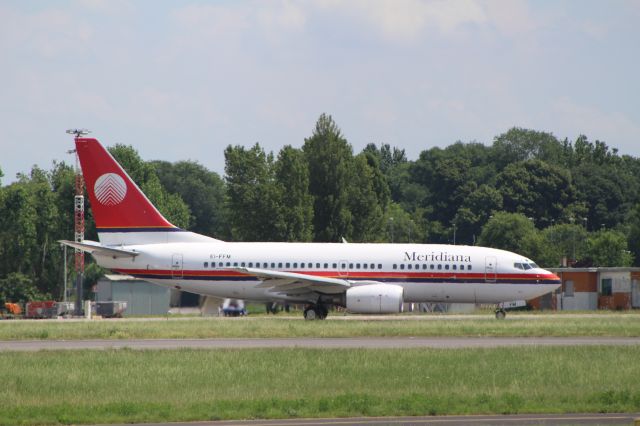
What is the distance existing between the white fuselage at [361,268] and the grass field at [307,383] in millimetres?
17295

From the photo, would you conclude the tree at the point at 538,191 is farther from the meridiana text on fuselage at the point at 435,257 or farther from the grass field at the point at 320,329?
the grass field at the point at 320,329

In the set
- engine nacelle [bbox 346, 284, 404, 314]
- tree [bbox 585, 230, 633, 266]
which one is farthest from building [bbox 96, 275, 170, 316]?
tree [bbox 585, 230, 633, 266]

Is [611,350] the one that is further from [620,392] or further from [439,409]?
[439,409]

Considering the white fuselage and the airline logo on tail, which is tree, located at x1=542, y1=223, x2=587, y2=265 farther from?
the airline logo on tail

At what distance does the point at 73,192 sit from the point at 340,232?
87.3 feet

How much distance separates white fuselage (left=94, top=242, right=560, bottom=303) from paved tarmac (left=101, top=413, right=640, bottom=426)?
28616 millimetres

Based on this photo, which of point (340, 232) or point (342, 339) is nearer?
point (342, 339)

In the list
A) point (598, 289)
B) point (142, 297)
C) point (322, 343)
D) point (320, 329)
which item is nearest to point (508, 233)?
point (598, 289)

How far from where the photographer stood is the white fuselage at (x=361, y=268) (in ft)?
167

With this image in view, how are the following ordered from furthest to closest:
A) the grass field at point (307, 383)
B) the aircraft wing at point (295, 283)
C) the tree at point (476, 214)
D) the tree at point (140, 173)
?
the tree at point (476, 214) < the tree at point (140, 173) < the aircraft wing at point (295, 283) < the grass field at point (307, 383)

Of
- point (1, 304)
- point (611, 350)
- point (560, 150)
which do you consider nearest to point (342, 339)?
point (611, 350)

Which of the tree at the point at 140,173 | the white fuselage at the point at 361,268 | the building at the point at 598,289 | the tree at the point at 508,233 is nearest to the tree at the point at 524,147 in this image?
the tree at the point at 508,233

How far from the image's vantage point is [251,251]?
169 ft

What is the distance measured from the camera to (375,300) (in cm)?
4878
